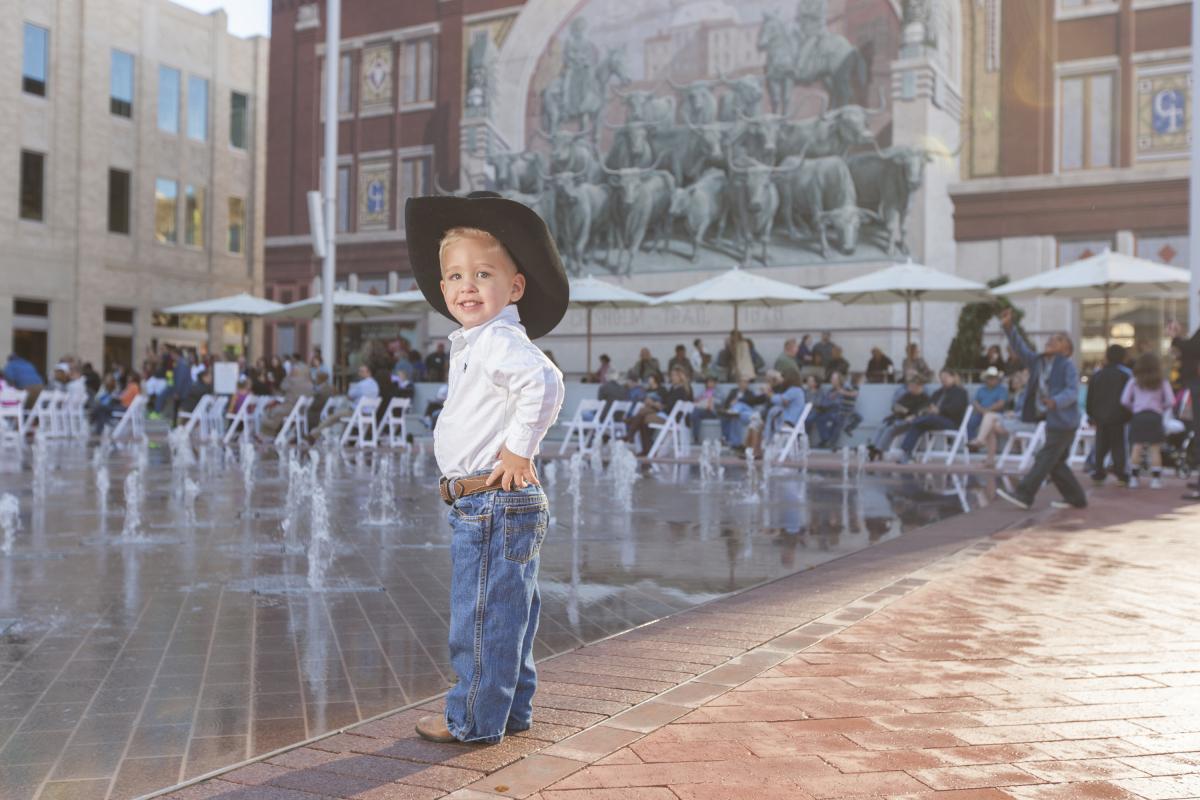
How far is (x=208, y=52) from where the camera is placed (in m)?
38.4

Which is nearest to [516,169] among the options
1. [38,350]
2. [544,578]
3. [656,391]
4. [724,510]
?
[656,391]

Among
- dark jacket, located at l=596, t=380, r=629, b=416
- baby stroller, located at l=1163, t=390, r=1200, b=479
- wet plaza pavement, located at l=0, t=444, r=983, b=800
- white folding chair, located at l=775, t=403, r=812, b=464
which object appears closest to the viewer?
wet plaza pavement, located at l=0, t=444, r=983, b=800

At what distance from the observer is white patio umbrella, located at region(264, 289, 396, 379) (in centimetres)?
2425

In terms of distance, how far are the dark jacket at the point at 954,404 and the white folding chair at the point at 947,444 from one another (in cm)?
9

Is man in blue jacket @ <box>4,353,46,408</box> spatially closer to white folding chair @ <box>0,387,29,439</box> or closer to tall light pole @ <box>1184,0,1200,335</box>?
white folding chair @ <box>0,387,29,439</box>

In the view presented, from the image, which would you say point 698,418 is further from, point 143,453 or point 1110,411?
point 143,453

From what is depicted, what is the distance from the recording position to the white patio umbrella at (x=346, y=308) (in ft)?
79.6

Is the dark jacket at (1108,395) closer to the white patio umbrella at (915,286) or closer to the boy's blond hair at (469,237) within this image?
the white patio umbrella at (915,286)

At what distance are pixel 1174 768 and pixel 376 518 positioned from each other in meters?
6.85

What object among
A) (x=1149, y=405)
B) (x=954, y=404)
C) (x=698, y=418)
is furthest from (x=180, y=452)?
(x=1149, y=405)

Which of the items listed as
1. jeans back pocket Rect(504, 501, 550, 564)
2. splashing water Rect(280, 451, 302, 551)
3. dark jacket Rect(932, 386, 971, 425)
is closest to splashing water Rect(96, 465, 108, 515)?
splashing water Rect(280, 451, 302, 551)

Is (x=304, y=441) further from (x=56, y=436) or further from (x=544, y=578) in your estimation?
(x=544, y=578)

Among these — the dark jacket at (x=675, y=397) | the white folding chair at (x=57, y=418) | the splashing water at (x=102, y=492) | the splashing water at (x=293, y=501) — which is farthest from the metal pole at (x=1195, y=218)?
the white folding chair at (x=57, y=418)

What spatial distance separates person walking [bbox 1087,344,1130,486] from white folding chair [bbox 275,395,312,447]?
12361mm
